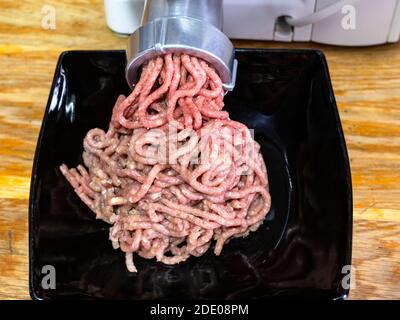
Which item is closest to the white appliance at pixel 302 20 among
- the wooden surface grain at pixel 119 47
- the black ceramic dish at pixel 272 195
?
the wooden surface grain at pixel 119 47

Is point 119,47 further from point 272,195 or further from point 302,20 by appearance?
point 272,195

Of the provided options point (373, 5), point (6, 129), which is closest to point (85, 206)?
point (6, 129)

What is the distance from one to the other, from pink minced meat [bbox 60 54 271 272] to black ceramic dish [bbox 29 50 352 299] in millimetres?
40

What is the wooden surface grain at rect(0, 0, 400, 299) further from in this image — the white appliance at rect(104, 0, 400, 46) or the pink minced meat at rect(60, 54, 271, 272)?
the pink minced meat at rect(60, 54, 271, 272)

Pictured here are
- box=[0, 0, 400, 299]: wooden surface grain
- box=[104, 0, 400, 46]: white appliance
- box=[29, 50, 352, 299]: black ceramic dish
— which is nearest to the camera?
box=[29, 50, 352, 299]: black ceramic dish

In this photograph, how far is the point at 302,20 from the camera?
1.47 m

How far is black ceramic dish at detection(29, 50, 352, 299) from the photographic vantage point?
42.5 inches

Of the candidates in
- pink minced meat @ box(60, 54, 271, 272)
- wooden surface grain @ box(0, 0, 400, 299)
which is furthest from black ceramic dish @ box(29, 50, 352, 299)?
wooden surface grain @ box(0, 0, 400, 299)

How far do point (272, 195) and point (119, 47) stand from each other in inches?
26.4

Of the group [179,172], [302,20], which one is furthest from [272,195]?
[302,20]

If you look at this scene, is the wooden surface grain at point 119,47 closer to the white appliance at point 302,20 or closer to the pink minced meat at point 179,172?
the white appliance at point 302,20

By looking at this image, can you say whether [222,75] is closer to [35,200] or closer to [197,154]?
[197,154]

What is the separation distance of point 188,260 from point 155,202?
0.13 m
